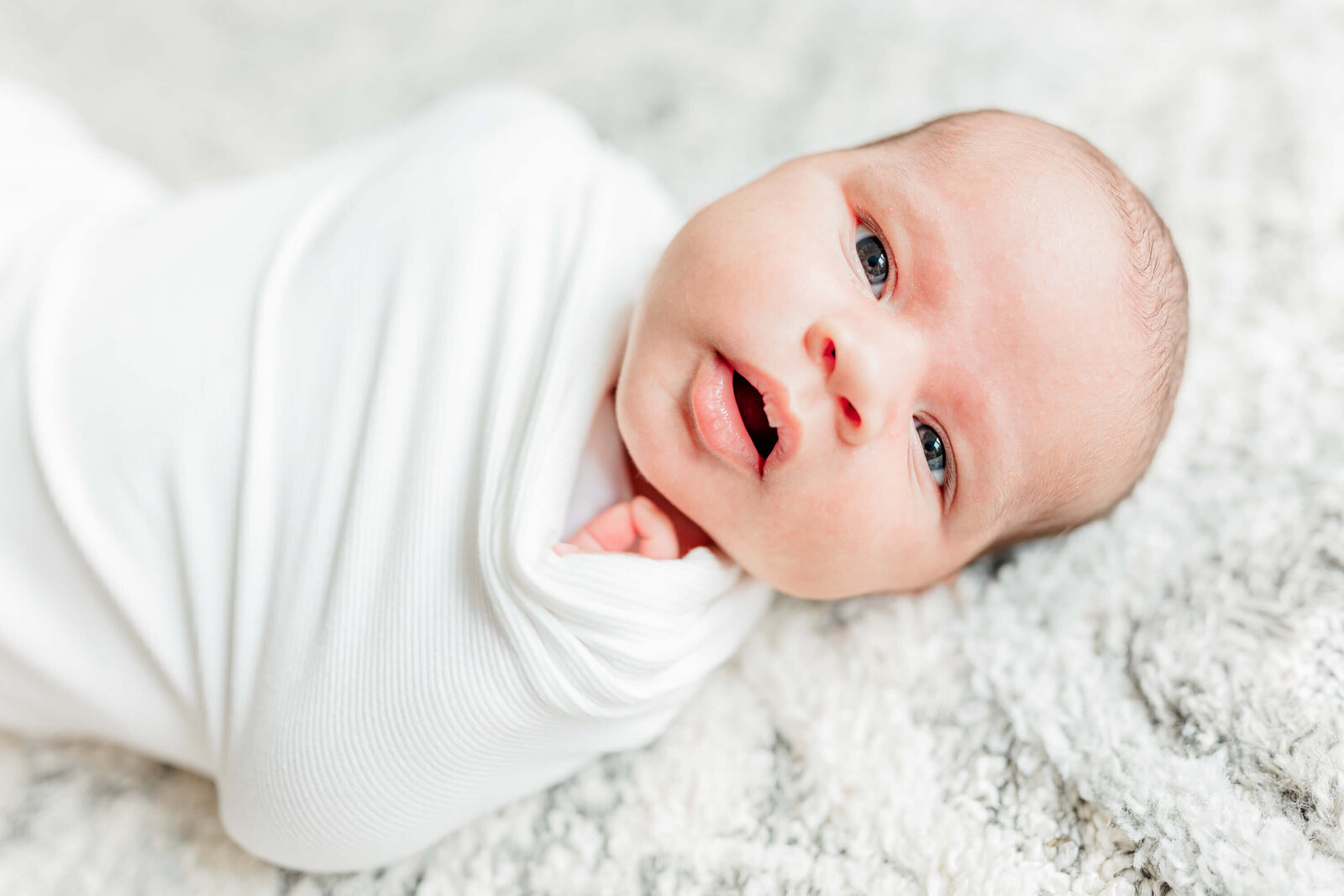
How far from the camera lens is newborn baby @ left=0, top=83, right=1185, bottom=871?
0.92 metres

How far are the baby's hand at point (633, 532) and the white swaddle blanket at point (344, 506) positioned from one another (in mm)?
41

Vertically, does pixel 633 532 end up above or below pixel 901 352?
below

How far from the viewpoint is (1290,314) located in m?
1.24

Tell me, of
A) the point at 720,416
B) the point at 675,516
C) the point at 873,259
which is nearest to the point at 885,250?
the point at 873,259

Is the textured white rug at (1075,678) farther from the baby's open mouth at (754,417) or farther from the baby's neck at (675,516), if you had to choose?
the baby's open mouth at (754,417)

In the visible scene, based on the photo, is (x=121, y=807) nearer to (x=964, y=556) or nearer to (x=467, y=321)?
(x=467, y=321)

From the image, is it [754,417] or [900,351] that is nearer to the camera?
[900,351]

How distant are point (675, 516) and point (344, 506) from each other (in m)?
0.34

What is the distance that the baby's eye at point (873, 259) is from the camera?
0.95 metres

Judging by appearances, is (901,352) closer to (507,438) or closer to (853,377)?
(853,377)

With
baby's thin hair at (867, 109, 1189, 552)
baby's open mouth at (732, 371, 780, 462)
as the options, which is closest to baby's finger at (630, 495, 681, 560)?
baby's open mouth at (732, 371, 780, 462)

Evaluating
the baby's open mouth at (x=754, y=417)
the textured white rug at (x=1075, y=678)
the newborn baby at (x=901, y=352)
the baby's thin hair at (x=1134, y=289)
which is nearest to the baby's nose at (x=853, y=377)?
the newborn baby at (x=901, y=352)

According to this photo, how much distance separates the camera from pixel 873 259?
0.96 metres

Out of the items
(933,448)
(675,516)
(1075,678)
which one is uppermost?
(933,448)
